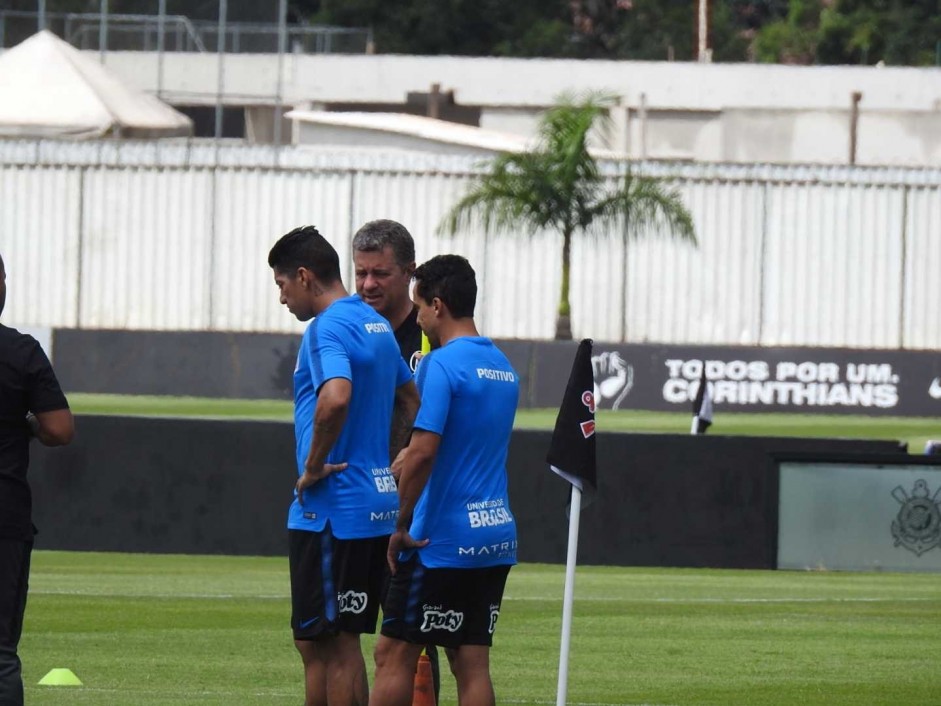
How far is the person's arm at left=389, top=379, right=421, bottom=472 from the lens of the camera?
25.1 feet

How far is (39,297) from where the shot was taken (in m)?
36.6

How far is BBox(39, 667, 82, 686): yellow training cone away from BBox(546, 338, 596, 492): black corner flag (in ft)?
10.0

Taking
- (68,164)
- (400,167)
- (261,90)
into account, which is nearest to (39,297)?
(68,164)

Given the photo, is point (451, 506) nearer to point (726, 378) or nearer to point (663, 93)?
point (726, 378)

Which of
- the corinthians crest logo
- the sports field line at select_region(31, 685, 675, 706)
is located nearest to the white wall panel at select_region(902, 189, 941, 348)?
the corinthians crest logo

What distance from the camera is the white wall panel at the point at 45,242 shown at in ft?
120

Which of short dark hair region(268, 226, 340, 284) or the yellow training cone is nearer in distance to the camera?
short dark hair region(268, 226, 340, 284)

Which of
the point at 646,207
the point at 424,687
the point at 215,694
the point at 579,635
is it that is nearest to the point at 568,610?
the point at 424,687

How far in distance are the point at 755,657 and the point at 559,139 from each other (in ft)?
80.5

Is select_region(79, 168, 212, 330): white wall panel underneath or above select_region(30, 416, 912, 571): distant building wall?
above

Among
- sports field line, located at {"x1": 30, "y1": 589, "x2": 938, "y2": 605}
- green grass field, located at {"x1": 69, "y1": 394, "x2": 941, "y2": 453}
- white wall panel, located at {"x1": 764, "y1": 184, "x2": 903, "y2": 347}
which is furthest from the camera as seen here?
white wall panel, located at {"x1": 764, "y1": 184, "x2": 903, "y2": 347}

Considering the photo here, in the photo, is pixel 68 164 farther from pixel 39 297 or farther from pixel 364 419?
pixel 364 419

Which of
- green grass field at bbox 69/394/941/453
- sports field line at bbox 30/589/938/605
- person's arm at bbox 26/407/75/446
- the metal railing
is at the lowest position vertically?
green grass field at bbox 69/394/941/453

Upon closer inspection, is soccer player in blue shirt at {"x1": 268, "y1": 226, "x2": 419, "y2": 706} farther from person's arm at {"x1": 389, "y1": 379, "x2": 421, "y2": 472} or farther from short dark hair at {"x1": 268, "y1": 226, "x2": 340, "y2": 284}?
person's arm at {"x1": 389, "y1": 379, "x2": 421, "y2": 472}
